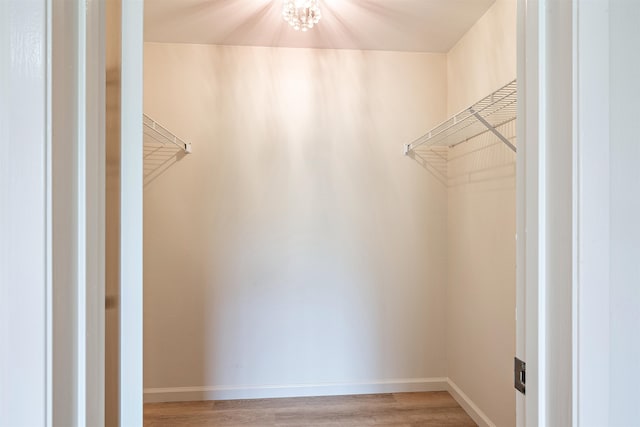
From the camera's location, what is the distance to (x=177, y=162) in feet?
8.00

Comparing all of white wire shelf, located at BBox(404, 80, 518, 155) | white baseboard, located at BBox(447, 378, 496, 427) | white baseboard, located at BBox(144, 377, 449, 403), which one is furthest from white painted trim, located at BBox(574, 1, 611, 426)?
white baseboard, located at BBox(144, 377, 449, 403)

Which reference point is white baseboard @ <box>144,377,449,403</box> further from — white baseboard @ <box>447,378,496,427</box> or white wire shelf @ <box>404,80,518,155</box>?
white wire shelf @ <box>404,80,518,155</box>

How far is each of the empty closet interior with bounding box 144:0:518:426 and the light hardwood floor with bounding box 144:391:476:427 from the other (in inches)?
3.1

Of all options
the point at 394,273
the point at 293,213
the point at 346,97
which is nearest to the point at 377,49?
the point at 346,97

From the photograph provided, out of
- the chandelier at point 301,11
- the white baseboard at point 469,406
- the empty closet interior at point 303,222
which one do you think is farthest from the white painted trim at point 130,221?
the white baseboard at point 469,406

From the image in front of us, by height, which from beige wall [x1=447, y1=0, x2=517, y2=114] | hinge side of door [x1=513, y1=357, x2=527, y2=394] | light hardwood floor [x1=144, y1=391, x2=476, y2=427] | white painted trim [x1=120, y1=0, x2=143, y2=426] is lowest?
light hardwood floor [x1=144, y1=391, x2=476, y2=427]

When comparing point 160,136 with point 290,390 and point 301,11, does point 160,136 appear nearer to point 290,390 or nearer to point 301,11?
point 301,11

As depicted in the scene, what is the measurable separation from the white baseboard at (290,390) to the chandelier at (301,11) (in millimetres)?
2434

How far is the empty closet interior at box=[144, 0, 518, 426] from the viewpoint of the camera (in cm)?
244

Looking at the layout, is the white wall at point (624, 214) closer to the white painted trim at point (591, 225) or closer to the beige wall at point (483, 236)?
the white painted trim at point (591, 225)

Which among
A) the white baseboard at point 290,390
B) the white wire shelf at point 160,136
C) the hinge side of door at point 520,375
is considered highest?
the white wire shelf at point 160,136

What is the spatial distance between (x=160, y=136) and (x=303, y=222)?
1160mm

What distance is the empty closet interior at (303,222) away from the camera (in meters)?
2.44

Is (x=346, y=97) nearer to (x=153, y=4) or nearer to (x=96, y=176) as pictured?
(x=153, y=4)
